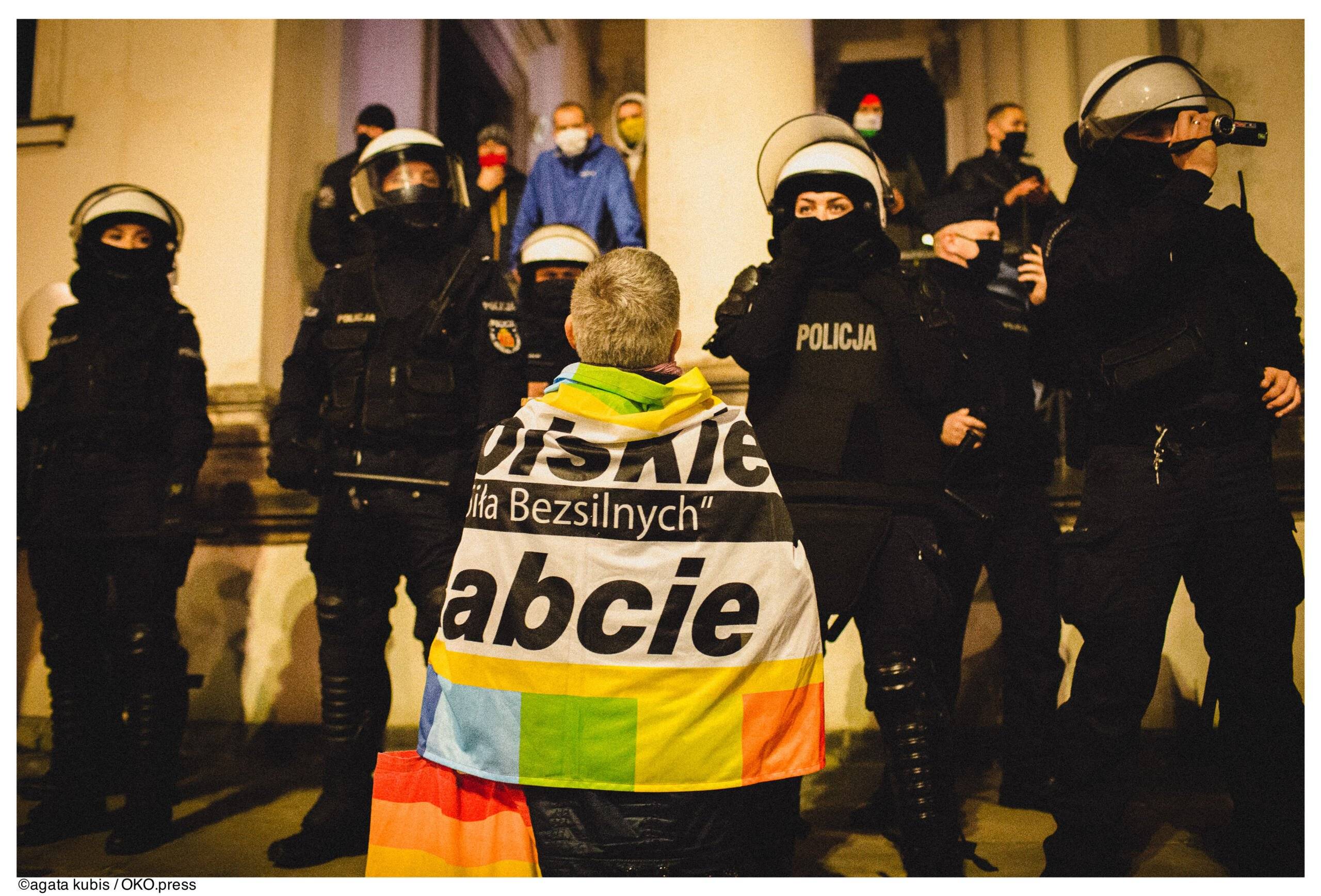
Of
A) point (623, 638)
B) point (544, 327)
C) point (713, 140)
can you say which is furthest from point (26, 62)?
point (623, 638)

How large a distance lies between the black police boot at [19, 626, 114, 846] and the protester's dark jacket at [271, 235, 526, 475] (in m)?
1.11

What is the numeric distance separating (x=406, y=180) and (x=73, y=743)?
2332 mm

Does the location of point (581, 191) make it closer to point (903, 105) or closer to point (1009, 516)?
point (1009, 516)

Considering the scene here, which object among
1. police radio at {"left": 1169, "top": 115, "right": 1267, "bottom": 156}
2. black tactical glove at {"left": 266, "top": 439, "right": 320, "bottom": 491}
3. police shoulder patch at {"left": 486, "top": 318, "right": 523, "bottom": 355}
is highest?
police radio at {"left": 1169, "top": 115, "right": 1267, "bottom": 156}

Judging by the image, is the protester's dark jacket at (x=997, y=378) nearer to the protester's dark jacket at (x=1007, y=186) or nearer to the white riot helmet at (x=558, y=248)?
the protester's dark jacket at (x=1007, y=186)

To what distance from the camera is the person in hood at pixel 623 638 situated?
1.95 metres

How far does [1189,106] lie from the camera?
276cm

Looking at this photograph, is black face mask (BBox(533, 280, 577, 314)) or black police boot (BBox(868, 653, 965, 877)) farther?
black face mask (BBox(533, 280, 577, 314))

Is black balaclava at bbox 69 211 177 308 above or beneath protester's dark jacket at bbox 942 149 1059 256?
beneath

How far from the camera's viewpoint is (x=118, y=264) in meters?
3.97

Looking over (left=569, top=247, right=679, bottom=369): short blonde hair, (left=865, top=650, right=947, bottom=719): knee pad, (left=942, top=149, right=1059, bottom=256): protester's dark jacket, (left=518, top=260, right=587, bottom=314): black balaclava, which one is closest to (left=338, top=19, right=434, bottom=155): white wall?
(left=518, top=260, right=587, bottom=314): black balaclava

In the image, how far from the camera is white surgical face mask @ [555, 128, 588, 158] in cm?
637

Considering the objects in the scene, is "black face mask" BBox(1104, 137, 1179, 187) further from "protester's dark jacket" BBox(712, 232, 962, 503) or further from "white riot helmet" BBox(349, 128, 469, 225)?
"white riot helmet" BBox(349, 128, 469, 225)

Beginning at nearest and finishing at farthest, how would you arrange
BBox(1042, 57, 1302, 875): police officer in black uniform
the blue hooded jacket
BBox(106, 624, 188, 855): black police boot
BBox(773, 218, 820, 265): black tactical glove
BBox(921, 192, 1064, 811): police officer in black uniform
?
BBox(1042, 57, 1302, 875): police officer in black uniform
BBox(773, 218, 820, 265): black tactical glove
BBox(106, 624, 188, 855): black police boot
BBox(921, 192, 1064, 811): police officer in black uniform
the blue hooded jacket
